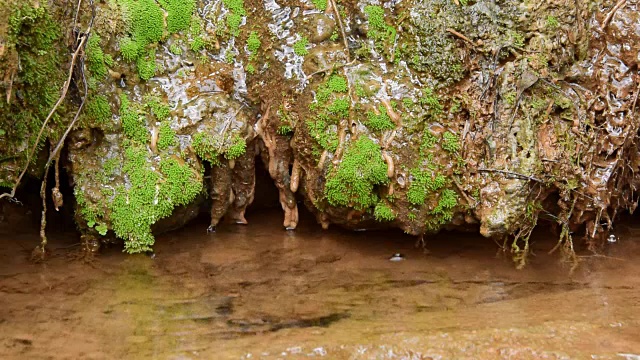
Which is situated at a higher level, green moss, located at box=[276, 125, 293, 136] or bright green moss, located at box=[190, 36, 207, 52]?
bright green moss, located at box=[190, 36, 207, 52]

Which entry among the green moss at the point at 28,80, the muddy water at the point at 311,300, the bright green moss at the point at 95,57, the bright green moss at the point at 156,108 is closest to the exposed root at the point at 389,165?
the muddy water at the point at 311,300

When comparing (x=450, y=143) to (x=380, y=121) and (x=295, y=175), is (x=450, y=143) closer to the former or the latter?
(x=380, y=121)

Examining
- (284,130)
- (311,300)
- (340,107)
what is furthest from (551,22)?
(311,300)

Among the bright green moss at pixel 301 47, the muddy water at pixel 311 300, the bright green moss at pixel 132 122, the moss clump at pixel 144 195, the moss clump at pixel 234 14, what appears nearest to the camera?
the muddy water at pixel 311 300

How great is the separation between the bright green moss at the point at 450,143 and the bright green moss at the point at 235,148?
173 cm

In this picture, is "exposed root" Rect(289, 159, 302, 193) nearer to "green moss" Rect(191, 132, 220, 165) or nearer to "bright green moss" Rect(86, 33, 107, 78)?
"green moss" Rect(191, 132, 220, 165)

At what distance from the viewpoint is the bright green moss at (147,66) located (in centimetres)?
514

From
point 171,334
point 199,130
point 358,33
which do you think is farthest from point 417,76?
point 171,334

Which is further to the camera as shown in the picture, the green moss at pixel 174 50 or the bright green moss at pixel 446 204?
the green moss at pixel 174 50

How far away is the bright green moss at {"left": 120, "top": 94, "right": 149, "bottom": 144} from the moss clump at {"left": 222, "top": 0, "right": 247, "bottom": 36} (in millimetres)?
1174

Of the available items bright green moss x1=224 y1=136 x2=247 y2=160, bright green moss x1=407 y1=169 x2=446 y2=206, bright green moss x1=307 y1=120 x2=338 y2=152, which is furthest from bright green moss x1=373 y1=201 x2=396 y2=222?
bright green moss x1=224 y1=136 x2=247 y2=160

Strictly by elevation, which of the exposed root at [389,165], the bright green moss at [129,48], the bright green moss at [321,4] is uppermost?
the bright green moss at [321,4]

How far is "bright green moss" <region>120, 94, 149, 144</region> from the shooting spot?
5021 mm

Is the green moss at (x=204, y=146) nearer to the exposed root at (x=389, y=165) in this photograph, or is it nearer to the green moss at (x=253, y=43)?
the green moss at (x=253, y=43)
